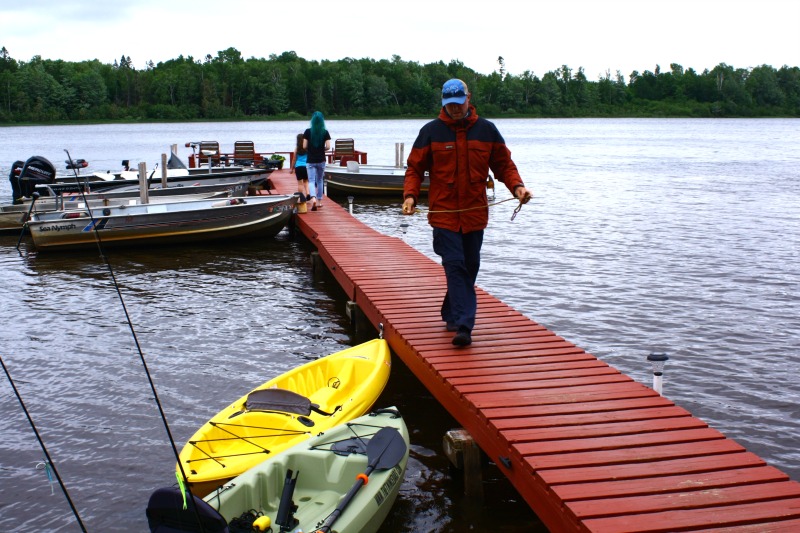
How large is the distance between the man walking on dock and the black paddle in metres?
1.68

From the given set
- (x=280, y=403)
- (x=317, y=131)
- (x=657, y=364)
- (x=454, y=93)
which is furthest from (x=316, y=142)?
(x=657, y=364)

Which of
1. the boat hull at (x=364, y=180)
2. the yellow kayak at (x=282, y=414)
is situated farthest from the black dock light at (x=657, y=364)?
the boat hull at (x=364, y=180)

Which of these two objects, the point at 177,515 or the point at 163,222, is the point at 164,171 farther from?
the point at 177,515

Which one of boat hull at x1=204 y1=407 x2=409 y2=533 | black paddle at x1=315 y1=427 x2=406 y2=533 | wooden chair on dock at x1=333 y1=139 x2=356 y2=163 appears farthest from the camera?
wooden chair on dock at x1=333 y1=139 x2=356 y2=163

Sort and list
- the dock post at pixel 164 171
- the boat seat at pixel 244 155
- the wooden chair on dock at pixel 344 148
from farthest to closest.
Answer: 1. the wooden chair on dock at pixel 344 148
2. the boat seat at pixel 244 155
3. the dock post at pixel 164 171

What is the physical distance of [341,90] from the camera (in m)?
130

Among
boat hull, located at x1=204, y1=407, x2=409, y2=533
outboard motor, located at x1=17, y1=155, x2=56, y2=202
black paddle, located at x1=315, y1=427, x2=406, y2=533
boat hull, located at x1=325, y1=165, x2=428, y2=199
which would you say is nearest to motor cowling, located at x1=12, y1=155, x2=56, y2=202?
outboard motor, located at x1=17, y1=155, x2=56, y2=202

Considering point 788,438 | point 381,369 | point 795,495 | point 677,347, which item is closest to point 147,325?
point 381,369

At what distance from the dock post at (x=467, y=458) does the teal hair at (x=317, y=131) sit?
10247 millimetres

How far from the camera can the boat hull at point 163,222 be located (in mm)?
16719

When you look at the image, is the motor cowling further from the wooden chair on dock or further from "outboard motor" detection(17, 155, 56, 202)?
the wooden chair on dock

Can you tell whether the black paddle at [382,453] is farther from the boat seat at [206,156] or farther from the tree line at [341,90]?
the tree line at [341,90]

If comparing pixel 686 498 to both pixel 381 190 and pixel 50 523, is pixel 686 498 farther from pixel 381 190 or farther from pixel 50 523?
pixel 381 190

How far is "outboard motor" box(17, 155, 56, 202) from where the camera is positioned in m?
20.1
